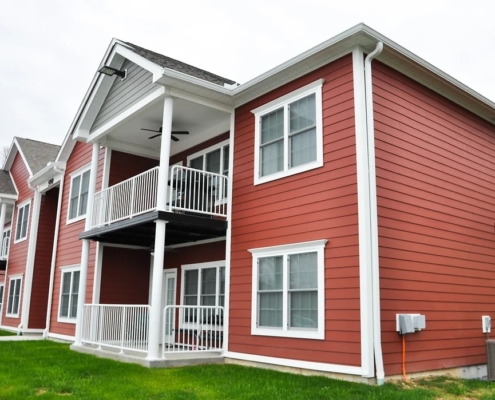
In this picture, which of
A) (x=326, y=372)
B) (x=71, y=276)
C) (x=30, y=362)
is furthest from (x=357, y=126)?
(x=71, y=276)

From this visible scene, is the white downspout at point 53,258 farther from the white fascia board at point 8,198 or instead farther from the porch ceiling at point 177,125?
the white fascia board at point 8,198

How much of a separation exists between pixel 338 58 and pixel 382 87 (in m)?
0.95

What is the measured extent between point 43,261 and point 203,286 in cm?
957

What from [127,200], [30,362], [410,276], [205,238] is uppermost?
[127,200]

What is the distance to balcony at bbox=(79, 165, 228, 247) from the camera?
1047 centimetres

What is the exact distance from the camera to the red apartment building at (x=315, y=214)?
8211 millimetres

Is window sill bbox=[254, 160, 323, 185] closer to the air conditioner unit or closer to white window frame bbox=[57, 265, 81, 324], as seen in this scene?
the air conditioner unit

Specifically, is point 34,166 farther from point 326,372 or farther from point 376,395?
point 376,395

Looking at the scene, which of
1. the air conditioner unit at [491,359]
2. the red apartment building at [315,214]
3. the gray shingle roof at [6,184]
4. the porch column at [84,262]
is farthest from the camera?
the gray shingle roof at [6,184]

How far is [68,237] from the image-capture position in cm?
1614

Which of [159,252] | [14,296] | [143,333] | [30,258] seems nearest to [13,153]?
[30,258]

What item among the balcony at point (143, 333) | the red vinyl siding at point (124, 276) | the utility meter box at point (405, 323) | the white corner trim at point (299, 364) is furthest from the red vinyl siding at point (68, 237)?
the utility meter box at point (405, 323)

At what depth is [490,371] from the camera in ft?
29.1

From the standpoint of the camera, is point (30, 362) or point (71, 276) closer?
point (30, 362)
